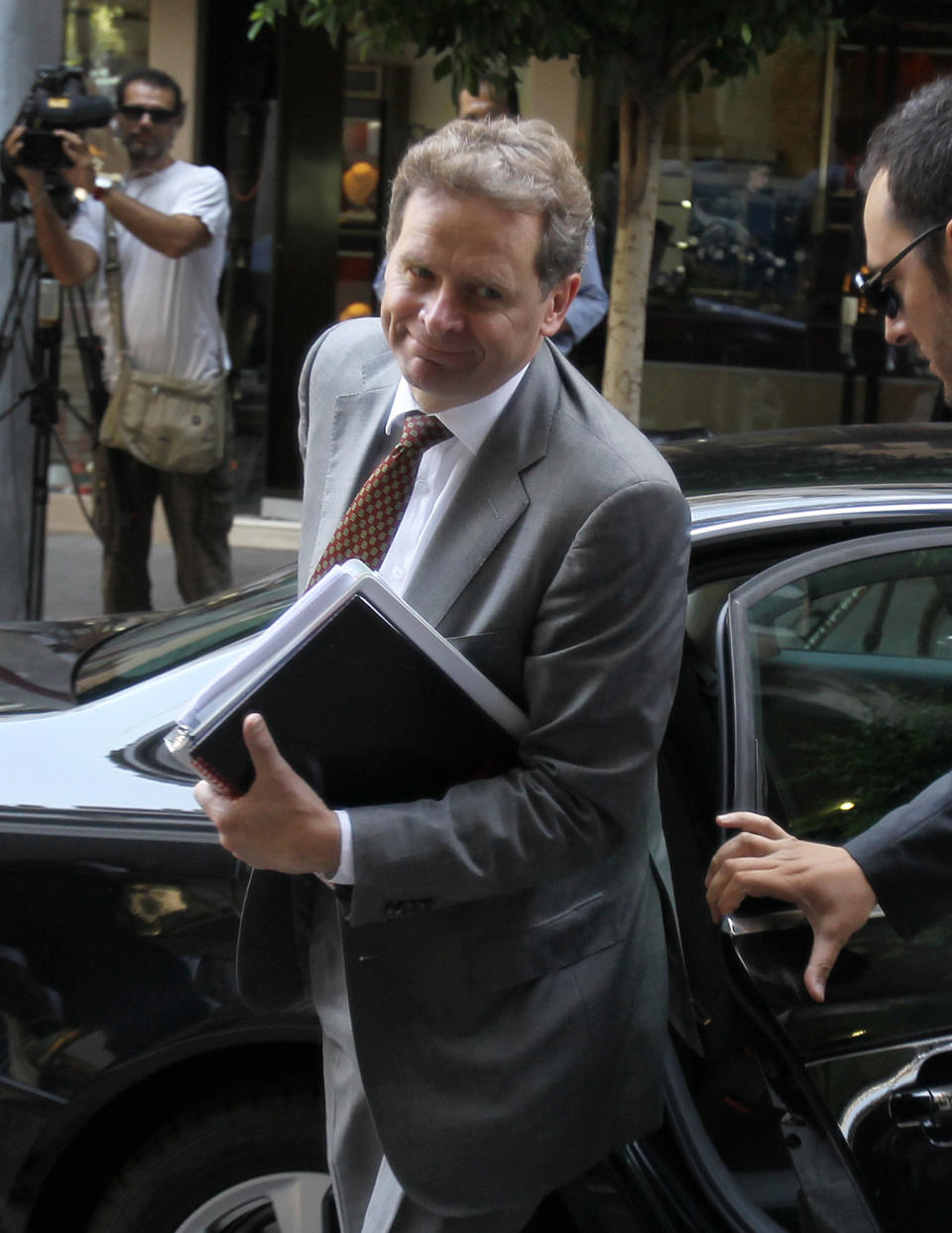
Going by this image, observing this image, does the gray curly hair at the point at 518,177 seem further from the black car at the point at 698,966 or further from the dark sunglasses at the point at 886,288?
the black car at the point at 698,966

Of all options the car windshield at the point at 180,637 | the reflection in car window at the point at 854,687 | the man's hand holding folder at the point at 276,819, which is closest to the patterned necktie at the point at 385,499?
the man's hand holding folder at the point at 276,819

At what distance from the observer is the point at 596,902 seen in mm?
1755

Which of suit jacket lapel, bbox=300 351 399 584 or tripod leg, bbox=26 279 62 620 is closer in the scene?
suit jacket lapel, bbox=300 351 399 584

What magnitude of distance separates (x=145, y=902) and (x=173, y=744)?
0.78 m

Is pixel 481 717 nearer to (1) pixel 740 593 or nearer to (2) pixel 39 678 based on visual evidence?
(1) pixel 740 593

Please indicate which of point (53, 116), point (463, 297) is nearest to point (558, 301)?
point (463, 297)

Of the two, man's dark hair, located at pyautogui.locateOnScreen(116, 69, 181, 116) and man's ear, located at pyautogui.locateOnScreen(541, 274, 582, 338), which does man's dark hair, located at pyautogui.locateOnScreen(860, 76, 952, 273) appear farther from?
man's dark hair, located at pyautogui.locateOnScreen(116, 69, 181, 116)

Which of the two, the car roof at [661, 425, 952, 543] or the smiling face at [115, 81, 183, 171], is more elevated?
the smiling face at [115, 81, 183, 171]

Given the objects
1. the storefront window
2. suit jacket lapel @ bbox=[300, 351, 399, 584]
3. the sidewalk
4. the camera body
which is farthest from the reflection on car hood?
the storefront window

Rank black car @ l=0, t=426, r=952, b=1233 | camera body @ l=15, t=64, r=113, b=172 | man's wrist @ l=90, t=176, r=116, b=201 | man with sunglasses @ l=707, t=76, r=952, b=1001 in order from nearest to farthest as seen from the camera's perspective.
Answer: man with sunglasses @ l=707, t=76, r=952, b=1001, black car @ l=0, t=426, r=952, b=1233, camera body @ l=15, t=64, r=113, b=172, man's wrist @ l=90, t=176, r=116, b=201

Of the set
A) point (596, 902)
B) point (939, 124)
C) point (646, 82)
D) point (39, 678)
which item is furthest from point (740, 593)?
point (646, 82)

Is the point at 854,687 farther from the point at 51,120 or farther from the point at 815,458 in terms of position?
the point at 51,120

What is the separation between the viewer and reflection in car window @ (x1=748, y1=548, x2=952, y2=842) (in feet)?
7.19

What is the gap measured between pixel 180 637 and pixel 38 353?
9.11ft
